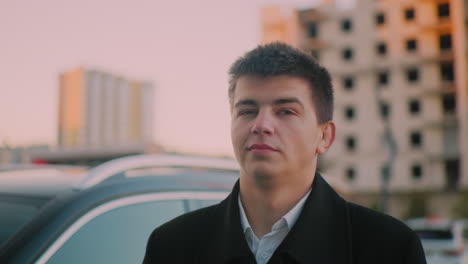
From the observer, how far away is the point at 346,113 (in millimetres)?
51062

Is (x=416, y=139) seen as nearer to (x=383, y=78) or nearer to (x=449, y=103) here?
(x=449, y=103)

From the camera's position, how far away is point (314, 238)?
1.53 meters

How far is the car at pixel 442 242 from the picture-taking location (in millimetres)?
11867

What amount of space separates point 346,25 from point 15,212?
52.8 meters

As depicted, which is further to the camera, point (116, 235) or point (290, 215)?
point (116, 235)

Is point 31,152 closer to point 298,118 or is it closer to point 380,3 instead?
point 298,118

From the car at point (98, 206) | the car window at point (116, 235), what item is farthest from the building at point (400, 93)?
the car window at point (116, 235)

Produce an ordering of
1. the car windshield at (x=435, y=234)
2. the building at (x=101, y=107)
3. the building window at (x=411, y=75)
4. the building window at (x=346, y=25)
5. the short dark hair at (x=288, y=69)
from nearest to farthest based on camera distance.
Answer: the short dark hair at (x=288, y=69) → the car windshield at (x=435, y=234) → the building window at (x=411, y=75) → the building window at (x=346, y=25) → the building at (x=101, y=107)

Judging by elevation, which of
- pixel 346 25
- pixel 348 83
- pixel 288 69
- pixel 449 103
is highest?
pixel 346 25

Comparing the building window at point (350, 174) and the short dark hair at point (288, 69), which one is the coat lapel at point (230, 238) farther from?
the building window at point (350, 174)

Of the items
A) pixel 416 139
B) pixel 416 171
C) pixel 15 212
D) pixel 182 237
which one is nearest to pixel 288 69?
pixel 182 237

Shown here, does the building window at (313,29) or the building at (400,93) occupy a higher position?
the building window at (313,29)

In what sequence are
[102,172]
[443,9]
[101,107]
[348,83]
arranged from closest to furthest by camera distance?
[102,172] → [443,9] → [348,83] → [101,107]

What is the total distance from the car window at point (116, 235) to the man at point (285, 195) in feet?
1.88
